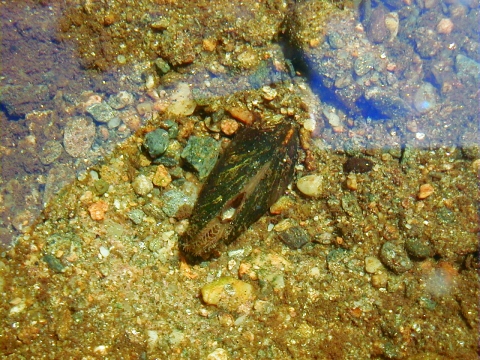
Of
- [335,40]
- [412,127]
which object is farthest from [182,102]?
[412,127]

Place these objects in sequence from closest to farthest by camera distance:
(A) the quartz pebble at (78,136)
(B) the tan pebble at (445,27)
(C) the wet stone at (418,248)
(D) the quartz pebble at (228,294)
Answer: (D) the quartz pebble at (228,294), (C) the wet stone at (418,248), (A) the quartz pebble at (78,136), (B) the tan pebble at (445,27)

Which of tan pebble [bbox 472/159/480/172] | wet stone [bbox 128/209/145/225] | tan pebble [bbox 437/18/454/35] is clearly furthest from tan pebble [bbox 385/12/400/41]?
wet stone [bbox 128/209/145/225]

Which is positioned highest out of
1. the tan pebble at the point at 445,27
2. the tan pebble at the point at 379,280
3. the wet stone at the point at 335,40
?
the tan pebble at the point at 445,27

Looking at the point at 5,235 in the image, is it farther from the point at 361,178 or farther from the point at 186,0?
the point at 361,178

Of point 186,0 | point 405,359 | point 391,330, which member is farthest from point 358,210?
point 186,0

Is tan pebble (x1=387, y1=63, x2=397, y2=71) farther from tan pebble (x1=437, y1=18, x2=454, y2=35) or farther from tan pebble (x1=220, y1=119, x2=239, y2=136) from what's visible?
tan pebble (x1=220, y1=119, x2=239, y2=136)

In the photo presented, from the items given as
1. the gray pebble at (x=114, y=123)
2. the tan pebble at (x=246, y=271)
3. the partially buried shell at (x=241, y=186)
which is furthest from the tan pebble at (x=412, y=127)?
the gray pebble at (x=114, y=123)

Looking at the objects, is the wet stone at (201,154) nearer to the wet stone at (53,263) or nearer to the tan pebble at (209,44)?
the tan pebble at (209,44)
